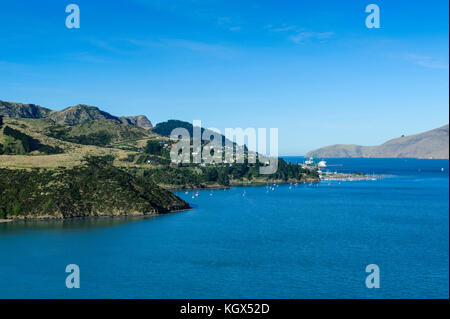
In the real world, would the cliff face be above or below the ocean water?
above

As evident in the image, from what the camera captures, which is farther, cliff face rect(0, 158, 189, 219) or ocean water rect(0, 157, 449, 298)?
cliff face rect(0, 158, 189, 219)

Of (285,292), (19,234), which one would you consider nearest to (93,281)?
(285,292)

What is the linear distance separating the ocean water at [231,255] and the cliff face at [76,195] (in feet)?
21.2

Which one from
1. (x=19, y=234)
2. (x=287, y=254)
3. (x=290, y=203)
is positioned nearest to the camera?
(x=287, y=254)

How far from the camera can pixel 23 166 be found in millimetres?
A: 118688

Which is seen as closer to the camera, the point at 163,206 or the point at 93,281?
the point at 93,281

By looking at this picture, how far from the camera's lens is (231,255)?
70.1 m

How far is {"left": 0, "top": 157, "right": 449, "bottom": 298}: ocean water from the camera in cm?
5238

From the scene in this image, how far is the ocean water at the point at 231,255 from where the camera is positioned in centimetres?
5238

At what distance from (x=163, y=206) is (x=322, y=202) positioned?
6137 centimetres

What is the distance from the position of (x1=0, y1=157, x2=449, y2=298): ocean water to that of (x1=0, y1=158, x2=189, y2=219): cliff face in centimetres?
645
